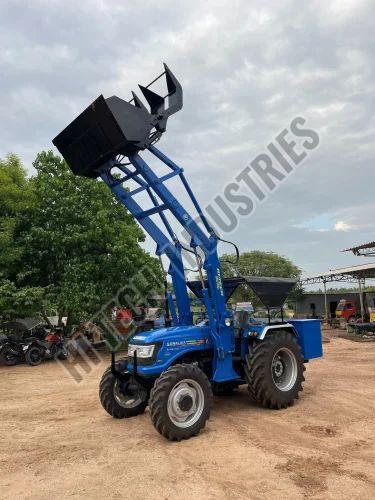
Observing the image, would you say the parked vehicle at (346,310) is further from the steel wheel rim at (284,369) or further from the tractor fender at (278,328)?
the steel wheel rim at (284,369)

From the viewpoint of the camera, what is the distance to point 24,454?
19.2ft

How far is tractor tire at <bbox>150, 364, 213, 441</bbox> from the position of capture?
19.4 feet

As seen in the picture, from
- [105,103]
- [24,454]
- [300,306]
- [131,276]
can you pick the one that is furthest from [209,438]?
[300,306]

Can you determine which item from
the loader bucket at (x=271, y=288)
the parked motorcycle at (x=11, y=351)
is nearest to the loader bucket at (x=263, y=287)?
the loader bucket at (x=271, y=288)

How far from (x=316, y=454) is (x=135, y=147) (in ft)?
15.5

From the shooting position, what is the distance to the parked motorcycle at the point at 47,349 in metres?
14.9

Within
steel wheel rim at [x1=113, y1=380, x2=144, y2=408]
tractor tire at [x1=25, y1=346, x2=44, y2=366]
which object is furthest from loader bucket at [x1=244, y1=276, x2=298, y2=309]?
tractor tire at [x1=25, y1=346, x2=44, y2=366]

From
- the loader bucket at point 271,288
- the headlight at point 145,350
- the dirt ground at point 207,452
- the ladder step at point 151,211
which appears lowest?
the dirt ground at point 207,452

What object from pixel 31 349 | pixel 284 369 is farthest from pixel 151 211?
pixel 31 349

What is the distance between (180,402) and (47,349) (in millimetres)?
10320

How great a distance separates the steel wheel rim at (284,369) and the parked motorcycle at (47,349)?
967cm

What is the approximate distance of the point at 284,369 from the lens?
7.89 m

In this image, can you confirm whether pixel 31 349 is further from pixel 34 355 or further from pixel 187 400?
pixel 187 400

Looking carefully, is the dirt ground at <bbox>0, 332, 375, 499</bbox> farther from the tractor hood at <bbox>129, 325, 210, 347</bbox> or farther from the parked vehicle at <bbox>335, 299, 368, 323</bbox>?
the parked vehicle at <bbox>335, 299, 368, 323</bbox>
